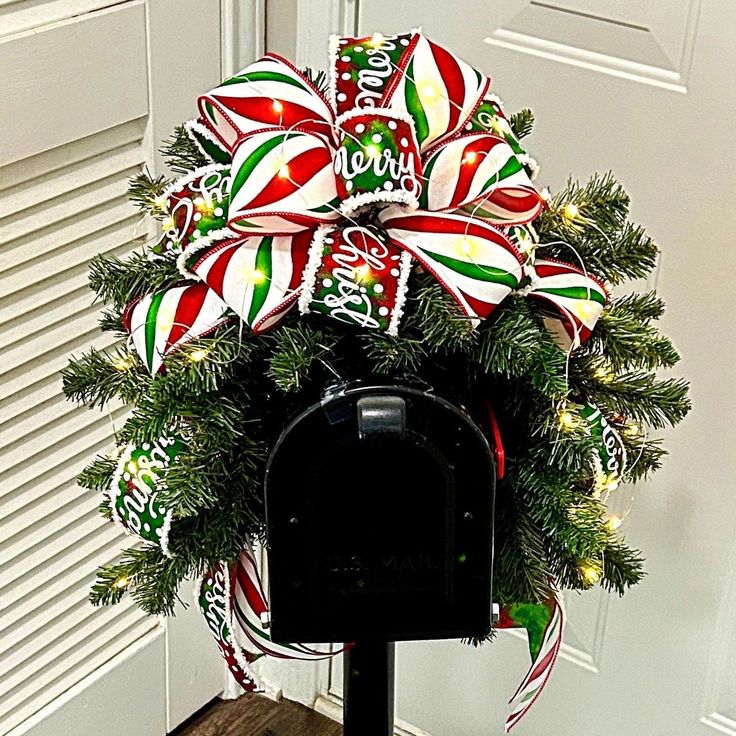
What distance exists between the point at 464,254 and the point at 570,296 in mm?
113

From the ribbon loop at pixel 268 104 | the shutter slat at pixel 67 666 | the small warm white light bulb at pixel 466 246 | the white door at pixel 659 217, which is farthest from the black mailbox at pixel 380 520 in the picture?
the shutter slat at pixel 67 666

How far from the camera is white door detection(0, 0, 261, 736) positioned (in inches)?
46.4

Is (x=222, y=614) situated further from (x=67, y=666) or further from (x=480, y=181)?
(x=67, y=666)

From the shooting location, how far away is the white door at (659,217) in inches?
46.8

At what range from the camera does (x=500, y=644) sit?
5.16 feet

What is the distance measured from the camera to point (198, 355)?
2.73 ft

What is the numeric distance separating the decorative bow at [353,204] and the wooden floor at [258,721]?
103 centimetres

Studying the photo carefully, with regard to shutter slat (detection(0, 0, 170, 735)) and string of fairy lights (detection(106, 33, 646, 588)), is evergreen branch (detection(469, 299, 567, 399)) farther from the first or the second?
shutter slat (detection(0, 0, 170, 735))

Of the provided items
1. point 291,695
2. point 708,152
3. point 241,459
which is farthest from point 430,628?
point 291,695

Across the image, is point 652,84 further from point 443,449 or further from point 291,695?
point 291,695

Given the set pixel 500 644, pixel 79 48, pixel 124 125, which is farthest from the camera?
pixel 500 644

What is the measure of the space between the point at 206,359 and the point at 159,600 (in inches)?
8.8

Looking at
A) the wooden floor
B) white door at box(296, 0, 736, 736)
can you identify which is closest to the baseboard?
the wooden floor

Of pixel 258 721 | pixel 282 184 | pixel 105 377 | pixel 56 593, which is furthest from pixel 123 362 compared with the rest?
pixel 258 721
